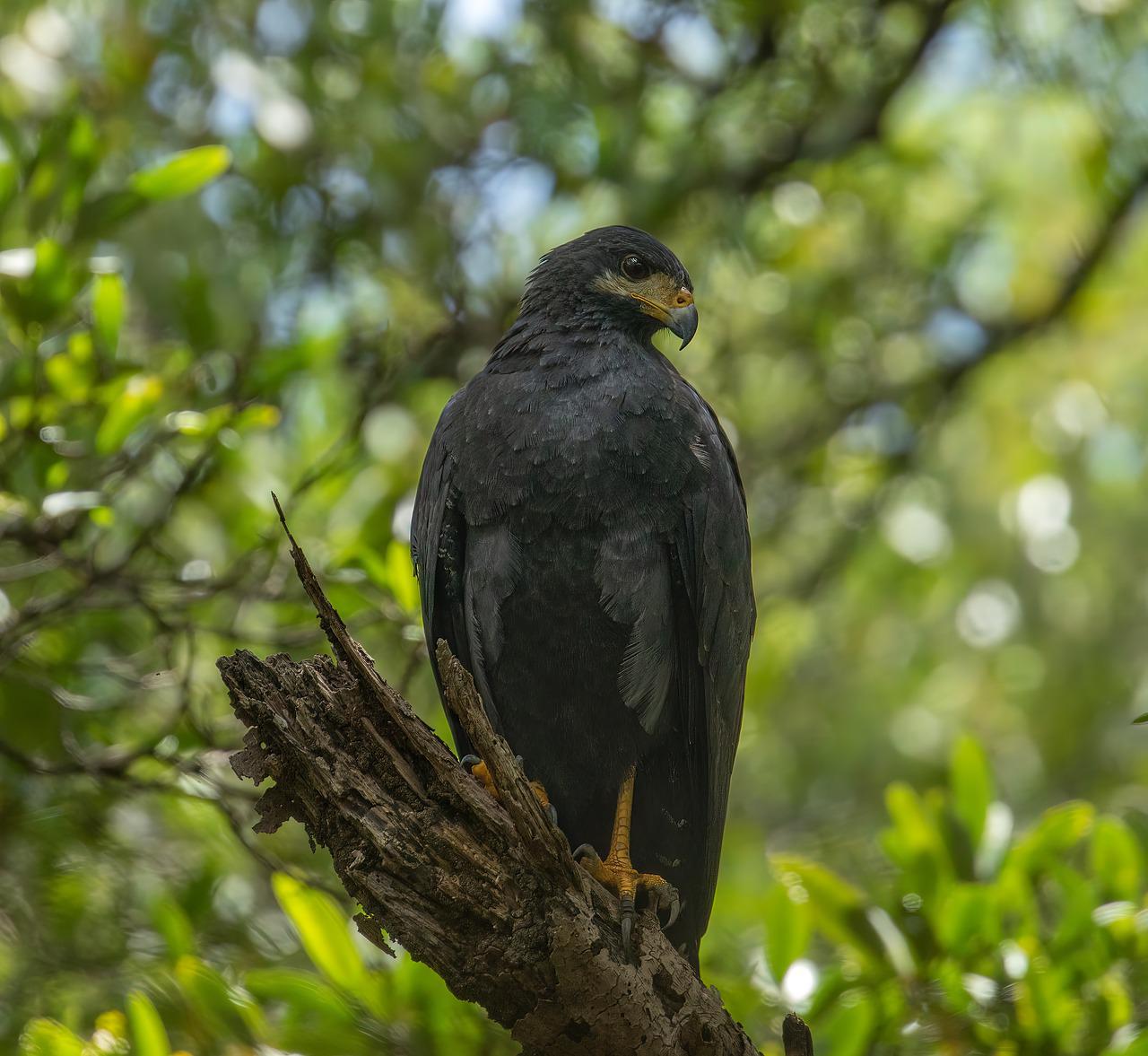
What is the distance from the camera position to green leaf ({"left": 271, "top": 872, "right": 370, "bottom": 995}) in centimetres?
459

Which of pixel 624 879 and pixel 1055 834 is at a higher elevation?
pixel 1055 834

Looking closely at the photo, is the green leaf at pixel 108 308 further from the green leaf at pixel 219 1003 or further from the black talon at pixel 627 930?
the black talon at pixel 627 930

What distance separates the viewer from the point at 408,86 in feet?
26.6

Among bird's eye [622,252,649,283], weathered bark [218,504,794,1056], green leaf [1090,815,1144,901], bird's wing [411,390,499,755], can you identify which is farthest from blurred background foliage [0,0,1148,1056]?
weathered bark [218,504,794,1056]

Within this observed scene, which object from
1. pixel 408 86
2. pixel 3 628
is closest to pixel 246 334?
pixel 3 628

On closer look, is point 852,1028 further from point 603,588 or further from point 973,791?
point 603,588

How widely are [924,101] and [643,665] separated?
6354mm

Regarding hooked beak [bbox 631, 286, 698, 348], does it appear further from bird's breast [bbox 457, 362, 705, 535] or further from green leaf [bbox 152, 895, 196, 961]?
green leaf [bbox 152, 895, 196, 961]

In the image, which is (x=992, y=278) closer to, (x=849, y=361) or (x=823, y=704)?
(x=849, y=361)

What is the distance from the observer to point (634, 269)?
16.2 ft

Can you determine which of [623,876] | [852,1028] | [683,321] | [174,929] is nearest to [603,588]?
[623,876]

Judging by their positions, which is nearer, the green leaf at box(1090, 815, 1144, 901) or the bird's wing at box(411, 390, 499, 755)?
the bird's wing at box(411, 390, 499, 755)

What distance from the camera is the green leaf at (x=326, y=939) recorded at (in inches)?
181

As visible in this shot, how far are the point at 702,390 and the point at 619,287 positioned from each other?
153 inches
